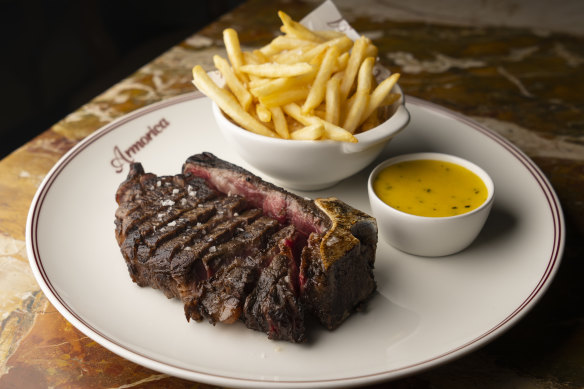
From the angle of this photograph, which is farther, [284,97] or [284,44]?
[284,44]

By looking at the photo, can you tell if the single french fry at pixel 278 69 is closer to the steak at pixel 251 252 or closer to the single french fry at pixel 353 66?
the single french fry at pixel 353 66

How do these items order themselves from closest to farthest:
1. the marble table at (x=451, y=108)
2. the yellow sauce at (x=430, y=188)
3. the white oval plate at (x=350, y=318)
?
the white oval plate at (x=350, y=318) → the marble table at (x=451, y=108) → the yellow sauce at (x=430, y=188)

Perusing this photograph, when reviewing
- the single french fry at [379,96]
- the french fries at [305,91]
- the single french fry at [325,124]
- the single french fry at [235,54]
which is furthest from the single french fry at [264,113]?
the single french fry at [379,96]

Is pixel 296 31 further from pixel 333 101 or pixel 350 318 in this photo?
pixel 350 318

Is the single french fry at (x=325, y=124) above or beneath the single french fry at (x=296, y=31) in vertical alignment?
beneath

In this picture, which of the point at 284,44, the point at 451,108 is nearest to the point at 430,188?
the point at 284,44

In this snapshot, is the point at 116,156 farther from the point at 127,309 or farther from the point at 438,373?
the point at 438,373
